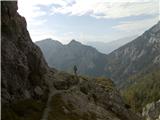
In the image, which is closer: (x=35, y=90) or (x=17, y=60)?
(x=17, y=60)

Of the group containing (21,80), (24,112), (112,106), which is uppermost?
(21,80)

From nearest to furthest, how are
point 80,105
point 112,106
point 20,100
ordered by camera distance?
point 20,100
point 80,105
point 112,106

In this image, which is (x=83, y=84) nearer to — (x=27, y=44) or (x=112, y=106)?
(x=112, y=106)

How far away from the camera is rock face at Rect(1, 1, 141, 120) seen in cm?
10031

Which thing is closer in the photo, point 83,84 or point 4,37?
point 4,37

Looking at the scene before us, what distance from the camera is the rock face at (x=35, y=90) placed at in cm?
10031

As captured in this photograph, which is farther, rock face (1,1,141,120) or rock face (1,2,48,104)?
rock face (1,2,48,104)

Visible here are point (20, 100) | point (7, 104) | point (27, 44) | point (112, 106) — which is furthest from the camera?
point (112, 106)

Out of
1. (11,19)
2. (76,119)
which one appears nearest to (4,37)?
(11,19)

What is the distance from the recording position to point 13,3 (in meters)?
114

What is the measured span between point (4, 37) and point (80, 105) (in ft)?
136

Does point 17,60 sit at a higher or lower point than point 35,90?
higher

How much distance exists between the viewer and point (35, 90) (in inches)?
4668

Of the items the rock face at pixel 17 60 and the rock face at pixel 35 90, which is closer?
the rock face at pixel 35 90
